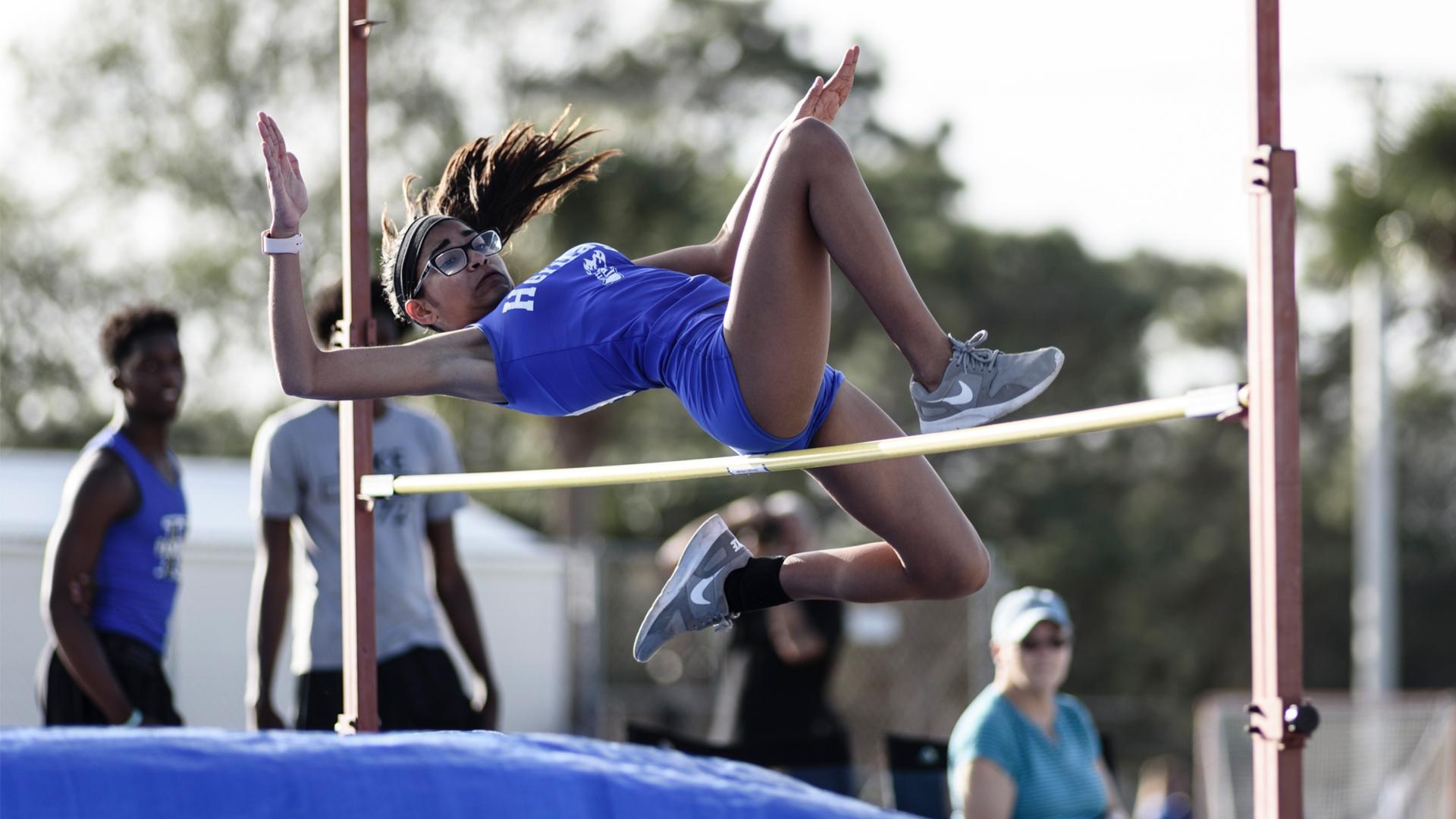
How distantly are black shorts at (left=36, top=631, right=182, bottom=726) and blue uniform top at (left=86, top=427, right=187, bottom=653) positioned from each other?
0.11ft

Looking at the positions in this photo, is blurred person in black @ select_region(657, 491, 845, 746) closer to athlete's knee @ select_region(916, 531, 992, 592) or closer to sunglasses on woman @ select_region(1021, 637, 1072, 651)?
sunglasses on woman @ select_region(1021, 637, 1072, 651)

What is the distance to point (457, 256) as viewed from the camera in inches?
137

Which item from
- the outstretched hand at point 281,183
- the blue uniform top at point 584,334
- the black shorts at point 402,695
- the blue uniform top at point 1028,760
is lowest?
the blue uniform top at point 1028,760

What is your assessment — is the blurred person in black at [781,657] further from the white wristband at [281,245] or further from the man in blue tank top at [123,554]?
the white wristband at [281,245]

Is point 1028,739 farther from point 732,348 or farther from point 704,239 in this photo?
point 704,239

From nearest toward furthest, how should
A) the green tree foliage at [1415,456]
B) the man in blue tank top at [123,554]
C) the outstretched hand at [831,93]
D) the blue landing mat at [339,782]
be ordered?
the blue landing mat at [339,782] < the outstretched hand at [831,93] < the man in blue tank top at [123,554] < the green tree foliage at [1415,456]

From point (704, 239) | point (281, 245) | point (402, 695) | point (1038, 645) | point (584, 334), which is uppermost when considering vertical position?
point (704, 239)

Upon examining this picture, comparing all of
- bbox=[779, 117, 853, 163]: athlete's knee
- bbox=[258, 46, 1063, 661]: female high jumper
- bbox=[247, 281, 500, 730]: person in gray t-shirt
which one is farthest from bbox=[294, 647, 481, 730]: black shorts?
bbox=[779, 117, 853, 163]: athlete's knee

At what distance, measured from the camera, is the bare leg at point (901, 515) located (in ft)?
10.5

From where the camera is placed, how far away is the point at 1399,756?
9656 millimetres

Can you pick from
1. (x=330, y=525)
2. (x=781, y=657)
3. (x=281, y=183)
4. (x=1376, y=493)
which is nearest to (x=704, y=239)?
(x=1376, y=493)

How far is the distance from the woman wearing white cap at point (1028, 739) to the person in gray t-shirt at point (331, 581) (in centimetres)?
127

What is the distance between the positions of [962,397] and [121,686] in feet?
7.78

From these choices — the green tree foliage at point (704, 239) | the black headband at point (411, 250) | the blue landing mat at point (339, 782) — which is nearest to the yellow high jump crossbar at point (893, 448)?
the black headband at point (411, 250)
